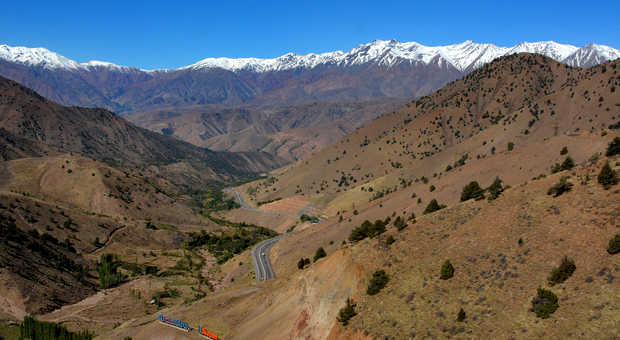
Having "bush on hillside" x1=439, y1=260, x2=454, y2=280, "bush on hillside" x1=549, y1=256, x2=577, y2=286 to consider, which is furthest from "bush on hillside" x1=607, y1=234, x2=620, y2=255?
"bush on hillside" x1=439, y1=260, x2=454, y2=280

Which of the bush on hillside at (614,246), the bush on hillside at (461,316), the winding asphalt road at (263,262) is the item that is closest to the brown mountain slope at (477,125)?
the winding asphalt road at (263,262)

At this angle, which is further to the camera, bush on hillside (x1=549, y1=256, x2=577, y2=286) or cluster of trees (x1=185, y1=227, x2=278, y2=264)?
cluster of trees (x1=185, y1=227, x2=278, y2=264)

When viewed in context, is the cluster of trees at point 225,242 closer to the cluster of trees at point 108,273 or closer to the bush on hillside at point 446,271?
the cluster of trees at point 108,273

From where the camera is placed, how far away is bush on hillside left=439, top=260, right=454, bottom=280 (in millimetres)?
32344

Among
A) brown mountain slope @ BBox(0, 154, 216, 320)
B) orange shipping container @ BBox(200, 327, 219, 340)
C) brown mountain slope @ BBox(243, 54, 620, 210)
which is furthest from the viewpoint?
brown mountain slope @ BBox(243, 54, 620, 210)

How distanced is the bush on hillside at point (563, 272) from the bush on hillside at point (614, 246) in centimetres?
231

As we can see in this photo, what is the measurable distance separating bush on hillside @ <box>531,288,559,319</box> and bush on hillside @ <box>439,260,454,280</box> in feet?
22.4

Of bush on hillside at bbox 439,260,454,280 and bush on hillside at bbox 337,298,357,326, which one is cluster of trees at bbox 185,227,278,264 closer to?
bush on hillside at bbox 337,298,357,326

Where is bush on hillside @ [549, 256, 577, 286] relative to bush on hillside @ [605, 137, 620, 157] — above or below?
below

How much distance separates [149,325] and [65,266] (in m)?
32.8

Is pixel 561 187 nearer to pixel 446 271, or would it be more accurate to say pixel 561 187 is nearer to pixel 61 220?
pixel 446 271

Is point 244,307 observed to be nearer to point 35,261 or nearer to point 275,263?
point 275,263

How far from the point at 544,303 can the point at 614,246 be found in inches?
235

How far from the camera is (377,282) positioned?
35.4 metres
